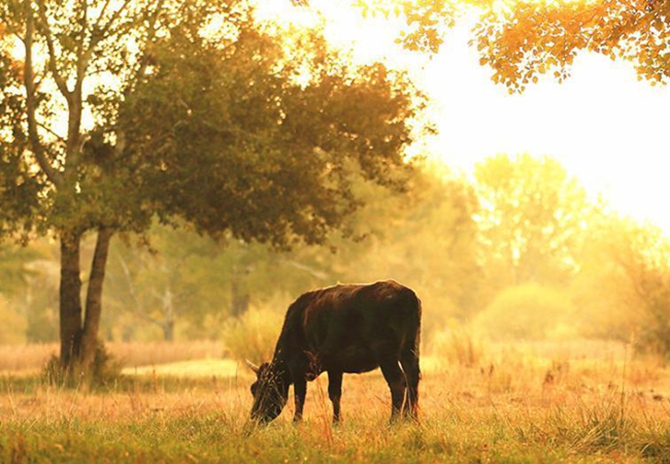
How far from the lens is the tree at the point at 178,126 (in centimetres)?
1975

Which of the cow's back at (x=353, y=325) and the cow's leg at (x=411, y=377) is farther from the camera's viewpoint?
the cow's back at (x=353, y=325)

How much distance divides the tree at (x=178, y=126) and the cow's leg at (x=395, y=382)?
874 cm

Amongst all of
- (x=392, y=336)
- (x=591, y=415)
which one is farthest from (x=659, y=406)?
(x=392, y=336)

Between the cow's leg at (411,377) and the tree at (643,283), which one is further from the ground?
the tree at (643,283)

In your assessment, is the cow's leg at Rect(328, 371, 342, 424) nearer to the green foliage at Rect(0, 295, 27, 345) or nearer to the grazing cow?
the grazing cow

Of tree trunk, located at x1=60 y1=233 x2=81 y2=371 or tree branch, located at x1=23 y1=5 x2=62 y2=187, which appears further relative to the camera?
tree trunk, located at x1=60 y1=233 x2=81 y2=371

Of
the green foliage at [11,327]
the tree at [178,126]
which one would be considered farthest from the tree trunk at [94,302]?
the green foliage at [11,327]

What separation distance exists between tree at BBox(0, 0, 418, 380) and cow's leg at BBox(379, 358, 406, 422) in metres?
8.74

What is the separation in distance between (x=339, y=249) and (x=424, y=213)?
12491 mm

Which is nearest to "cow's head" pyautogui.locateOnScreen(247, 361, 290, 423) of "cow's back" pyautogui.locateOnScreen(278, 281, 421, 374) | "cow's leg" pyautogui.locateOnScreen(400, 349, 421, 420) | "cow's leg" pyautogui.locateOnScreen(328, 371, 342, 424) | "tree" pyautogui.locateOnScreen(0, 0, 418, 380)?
"cow's back" pyautogui.locateOnScreen(278, 281, 421, 374)

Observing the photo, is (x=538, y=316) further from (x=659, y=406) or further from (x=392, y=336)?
(x=392, y=336)

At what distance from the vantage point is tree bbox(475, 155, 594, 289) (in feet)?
224

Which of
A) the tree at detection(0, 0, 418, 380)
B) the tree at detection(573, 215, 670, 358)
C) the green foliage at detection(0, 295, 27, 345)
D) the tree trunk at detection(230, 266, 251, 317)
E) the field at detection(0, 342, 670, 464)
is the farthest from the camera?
the green foliage at detection(0, 295, 27, 345)

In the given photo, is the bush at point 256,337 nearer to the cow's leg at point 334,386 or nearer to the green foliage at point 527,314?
the cow's leg at point 334,386
